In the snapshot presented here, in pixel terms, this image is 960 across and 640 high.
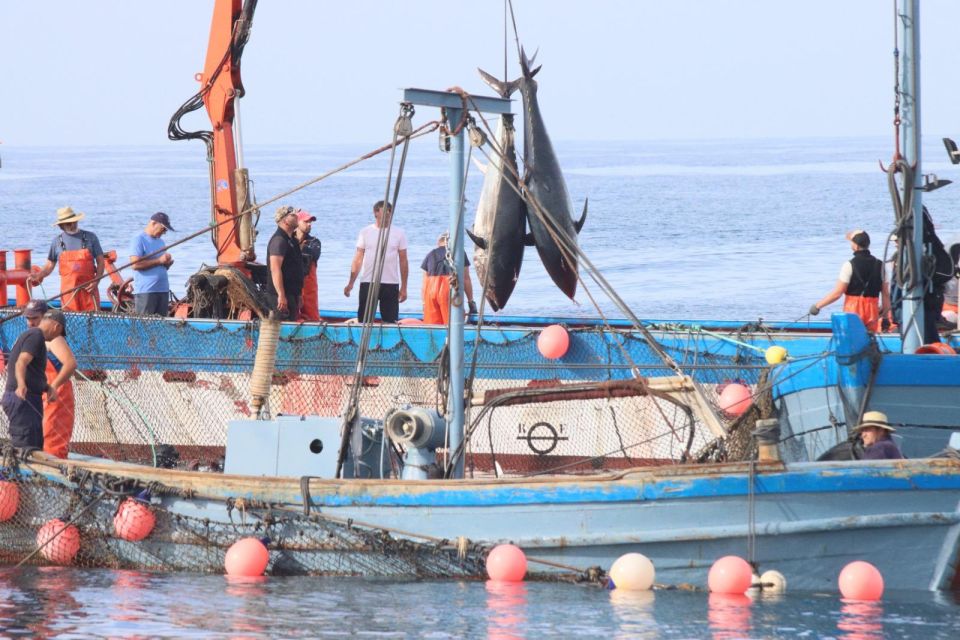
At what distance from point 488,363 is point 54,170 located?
284ft

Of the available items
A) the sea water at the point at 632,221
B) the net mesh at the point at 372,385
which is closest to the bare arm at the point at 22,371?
the net mesh at the point at 372,385

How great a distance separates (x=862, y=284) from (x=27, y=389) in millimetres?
7662

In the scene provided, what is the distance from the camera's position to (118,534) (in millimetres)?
11812

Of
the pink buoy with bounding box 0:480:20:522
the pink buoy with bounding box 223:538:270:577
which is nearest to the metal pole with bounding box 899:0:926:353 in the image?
the pink buoy with bounding box 223:538:270:577

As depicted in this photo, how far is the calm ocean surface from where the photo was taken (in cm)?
996

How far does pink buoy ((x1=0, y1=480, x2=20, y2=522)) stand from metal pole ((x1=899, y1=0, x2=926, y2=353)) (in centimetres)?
705

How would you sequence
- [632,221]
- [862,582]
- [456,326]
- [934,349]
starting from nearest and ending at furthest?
[862,582] → [456,326] → [934,349] → [632,221]

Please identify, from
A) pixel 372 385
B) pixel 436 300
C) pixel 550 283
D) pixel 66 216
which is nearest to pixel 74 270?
pixel 66 216

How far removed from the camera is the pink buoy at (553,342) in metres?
15.1

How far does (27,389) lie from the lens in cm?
1220

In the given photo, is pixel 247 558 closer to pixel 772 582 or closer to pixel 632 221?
pixel 772 582

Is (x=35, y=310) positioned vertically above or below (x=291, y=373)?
above

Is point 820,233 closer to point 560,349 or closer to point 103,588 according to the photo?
point 560,349

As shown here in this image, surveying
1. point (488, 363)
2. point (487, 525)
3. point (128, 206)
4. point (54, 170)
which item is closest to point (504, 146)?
point (488, 363)
